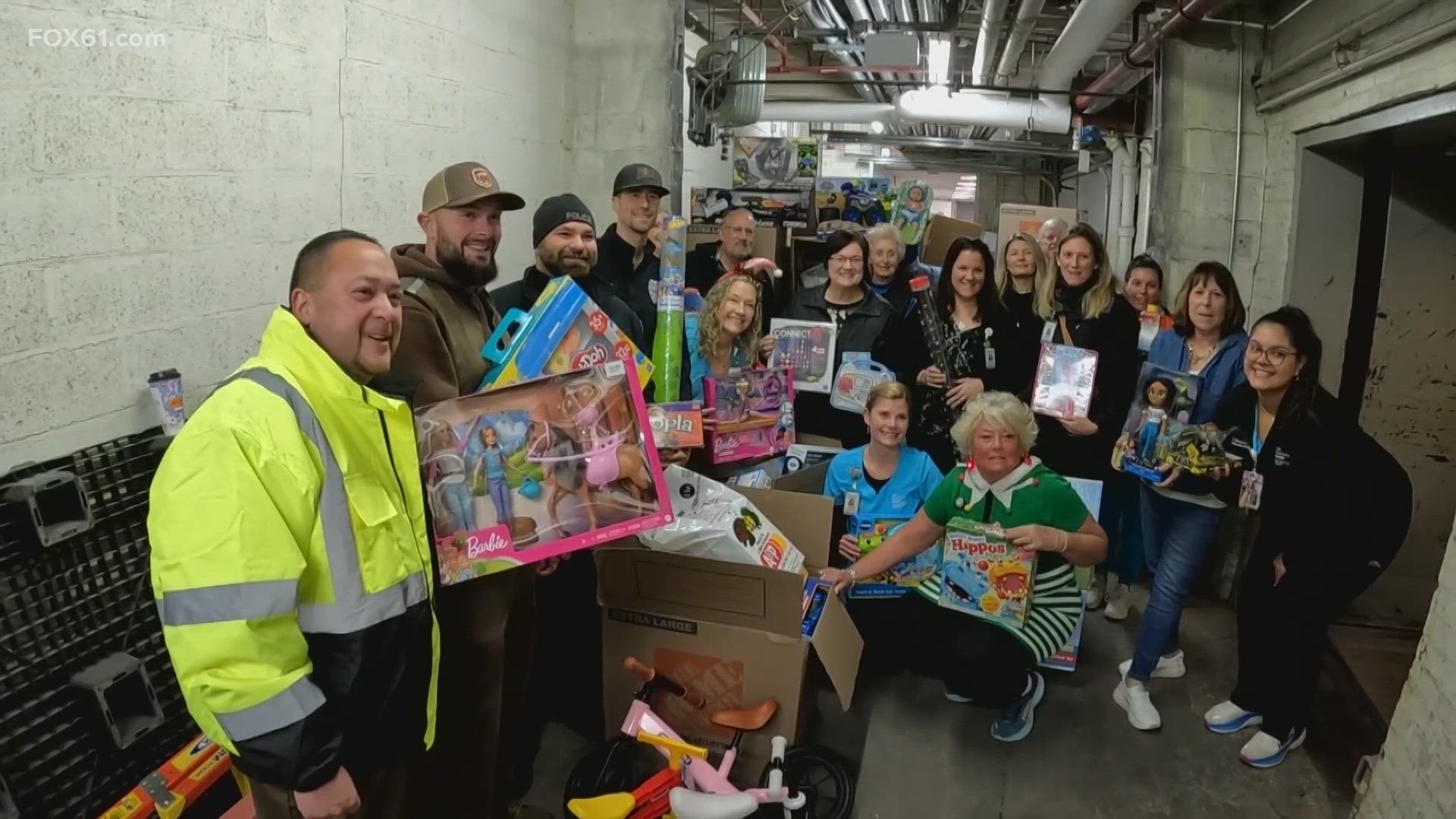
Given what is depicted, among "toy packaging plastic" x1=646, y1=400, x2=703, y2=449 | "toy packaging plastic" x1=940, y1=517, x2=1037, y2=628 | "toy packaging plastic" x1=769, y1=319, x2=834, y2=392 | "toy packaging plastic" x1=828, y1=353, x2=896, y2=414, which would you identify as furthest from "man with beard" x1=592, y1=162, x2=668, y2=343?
"toy packaging plastic" x1=940, y1=517, x2=1037, y2=628

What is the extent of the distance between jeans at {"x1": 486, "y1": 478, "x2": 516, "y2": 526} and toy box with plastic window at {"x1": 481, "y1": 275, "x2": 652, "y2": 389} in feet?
0.95

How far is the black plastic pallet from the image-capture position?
1578 millimetres

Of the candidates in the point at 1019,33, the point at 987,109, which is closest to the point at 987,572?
the point at 1019,33

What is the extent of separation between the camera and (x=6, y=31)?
1.58 m

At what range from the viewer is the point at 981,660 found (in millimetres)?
2521

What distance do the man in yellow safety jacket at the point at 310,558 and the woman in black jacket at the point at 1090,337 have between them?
2376 mm

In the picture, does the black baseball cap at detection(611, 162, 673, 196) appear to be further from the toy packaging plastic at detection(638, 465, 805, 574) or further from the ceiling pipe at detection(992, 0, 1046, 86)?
the ceiling pipe at detection(992, 0, 1046, 86)

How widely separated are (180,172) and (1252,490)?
2872 millimetres

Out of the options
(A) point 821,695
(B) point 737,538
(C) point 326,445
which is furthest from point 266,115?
(A) point 821,695

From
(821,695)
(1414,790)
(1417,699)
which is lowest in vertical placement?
(821,695)

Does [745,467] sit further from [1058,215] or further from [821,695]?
[1058,215]

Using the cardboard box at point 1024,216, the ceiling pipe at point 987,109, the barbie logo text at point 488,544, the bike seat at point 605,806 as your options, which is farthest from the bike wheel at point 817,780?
the ceiling pipe at point 987,109

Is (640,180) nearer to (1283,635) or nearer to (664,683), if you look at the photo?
(664,683)

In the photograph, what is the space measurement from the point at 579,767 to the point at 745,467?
1.06 metres
